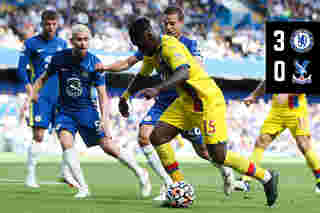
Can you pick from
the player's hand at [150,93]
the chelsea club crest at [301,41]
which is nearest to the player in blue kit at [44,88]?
the player's hand at [150,93]

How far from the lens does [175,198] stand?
7.66 m

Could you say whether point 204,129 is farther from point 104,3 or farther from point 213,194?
point 104,3

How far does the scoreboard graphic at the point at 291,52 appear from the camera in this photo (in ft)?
87.7

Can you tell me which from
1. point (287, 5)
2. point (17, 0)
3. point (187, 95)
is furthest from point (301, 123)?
point (287, 5)

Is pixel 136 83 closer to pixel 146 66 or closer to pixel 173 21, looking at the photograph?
pixel 146 66

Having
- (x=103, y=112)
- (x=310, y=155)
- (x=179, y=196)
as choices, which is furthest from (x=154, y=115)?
(x=310, y=155)

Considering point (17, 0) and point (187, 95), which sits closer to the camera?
point (187, 95)

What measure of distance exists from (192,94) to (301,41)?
2034cm

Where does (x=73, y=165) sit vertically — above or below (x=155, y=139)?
below

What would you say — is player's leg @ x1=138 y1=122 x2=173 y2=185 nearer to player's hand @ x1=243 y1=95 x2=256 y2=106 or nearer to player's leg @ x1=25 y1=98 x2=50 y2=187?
player's hand @ x1=243 y1=95 x2=256 y2=106

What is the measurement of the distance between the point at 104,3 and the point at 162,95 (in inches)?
714

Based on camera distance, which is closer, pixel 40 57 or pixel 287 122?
pixel 40 57

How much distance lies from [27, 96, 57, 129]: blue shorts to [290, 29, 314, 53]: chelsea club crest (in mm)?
17831

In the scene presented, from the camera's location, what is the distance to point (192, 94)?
7.77 meters
